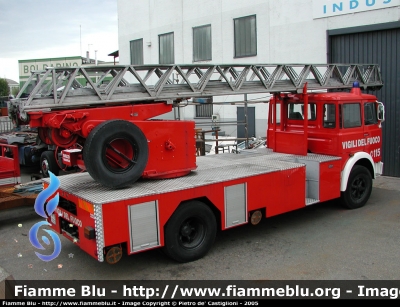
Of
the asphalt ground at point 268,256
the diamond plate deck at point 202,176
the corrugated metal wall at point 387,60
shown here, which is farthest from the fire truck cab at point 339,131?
the corrugated metal wall at point 387,60

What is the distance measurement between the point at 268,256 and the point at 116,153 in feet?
9.44

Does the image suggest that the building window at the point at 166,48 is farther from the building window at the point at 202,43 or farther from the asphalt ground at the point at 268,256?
the asphalt ground at the point at 268,256

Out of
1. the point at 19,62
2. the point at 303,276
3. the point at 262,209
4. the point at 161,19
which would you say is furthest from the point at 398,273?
the point at 19,62

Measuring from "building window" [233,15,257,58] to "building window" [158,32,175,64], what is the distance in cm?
410

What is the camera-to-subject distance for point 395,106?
12.4 metres

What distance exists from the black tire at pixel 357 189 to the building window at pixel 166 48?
12.7 meters

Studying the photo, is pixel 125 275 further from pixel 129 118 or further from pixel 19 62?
pixel 19 62

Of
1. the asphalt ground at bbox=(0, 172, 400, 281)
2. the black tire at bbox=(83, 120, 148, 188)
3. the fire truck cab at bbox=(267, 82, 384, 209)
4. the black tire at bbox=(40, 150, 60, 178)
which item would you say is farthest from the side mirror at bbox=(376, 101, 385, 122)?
the black tire at bbox=(40, 150, 60, 178)

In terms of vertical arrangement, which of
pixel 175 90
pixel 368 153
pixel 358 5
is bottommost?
pixel 368 153

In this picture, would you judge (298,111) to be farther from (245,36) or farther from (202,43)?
(202,43)

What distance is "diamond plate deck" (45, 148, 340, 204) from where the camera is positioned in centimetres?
609

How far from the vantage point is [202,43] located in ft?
60.4

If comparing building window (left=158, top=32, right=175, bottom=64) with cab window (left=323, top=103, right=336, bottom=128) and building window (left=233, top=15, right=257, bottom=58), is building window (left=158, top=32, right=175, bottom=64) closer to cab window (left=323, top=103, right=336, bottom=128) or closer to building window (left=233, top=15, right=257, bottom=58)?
building window (left=233, top=15, right=257, bottom=58)

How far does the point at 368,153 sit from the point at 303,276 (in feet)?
14.7
